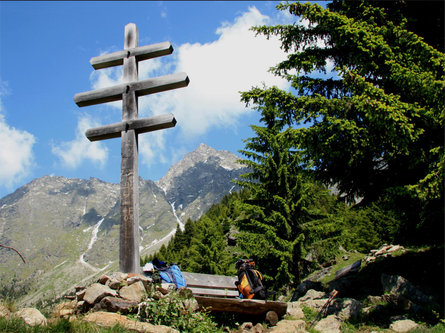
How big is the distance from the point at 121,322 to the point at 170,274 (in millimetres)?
1926

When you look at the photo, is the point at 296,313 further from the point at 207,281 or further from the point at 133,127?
the point at 133,127

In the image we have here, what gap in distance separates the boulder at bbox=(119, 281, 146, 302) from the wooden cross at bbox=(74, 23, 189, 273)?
21.4 inches

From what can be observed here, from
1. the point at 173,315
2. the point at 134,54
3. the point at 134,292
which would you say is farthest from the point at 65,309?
the point at 134,54

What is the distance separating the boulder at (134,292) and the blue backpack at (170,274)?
94cm

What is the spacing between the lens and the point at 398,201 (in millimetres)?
6781

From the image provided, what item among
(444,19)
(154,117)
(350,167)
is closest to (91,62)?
(154,117)

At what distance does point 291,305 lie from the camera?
7637mm

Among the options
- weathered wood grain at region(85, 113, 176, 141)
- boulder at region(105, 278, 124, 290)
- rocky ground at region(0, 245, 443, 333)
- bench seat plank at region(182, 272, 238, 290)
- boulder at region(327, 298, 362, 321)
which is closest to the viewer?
rocky ground at region(0, 245, 443, 333)

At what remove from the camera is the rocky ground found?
4.00 meters

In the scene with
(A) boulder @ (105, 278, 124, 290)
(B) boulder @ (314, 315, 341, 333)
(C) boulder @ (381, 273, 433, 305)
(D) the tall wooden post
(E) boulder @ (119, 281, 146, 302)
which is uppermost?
(D) the tall wooden post

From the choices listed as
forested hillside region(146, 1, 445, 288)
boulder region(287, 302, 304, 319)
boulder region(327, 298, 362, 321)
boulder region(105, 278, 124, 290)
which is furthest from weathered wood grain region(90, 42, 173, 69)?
boulder region(327, 298, 362, 321)

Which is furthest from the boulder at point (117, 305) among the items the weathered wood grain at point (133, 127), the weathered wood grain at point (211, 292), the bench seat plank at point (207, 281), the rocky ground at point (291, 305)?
the weathered wood grain at point (133, 127)

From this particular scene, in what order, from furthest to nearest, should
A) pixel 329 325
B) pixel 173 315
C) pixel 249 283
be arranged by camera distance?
pixel 249 283, pixel 329 325, pixel 173 315

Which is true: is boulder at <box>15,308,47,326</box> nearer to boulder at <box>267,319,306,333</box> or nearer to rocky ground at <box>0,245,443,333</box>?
rocky ground at <box>0,245,443,333</box>
